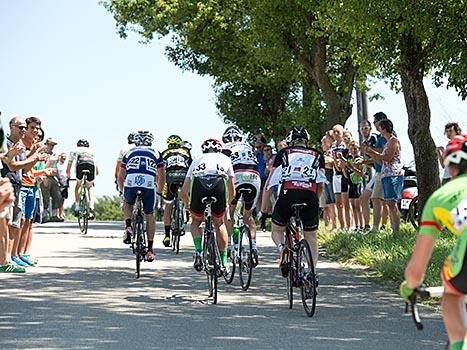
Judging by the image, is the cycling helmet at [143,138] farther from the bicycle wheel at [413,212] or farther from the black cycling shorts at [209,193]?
the bicycle wheel at [413,212]

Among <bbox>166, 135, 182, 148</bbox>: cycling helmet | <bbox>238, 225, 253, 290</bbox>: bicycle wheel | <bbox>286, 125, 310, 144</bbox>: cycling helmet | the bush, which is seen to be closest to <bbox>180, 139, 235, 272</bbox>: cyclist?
<bbox>238, 225, 253, 290</bbox>: bicycle wheel

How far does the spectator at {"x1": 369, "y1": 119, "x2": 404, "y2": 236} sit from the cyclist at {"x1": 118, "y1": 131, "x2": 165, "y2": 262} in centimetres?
442

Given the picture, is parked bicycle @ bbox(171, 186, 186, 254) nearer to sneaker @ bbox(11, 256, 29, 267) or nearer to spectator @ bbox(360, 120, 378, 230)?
spectator @ bbox(360, 120, 378, 230)

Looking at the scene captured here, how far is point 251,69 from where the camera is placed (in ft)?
163

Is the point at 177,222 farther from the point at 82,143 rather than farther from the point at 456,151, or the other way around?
the point at 456,151

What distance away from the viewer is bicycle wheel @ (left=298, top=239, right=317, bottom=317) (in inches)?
526

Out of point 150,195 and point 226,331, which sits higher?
point 150,195

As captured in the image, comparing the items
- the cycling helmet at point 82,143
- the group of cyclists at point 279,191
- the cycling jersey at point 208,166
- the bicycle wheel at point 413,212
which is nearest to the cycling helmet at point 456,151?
the group of cyclists at point 279,191

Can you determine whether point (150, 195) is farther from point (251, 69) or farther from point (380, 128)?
point (251, 69)

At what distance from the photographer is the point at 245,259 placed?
16.6 meters

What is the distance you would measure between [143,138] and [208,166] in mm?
2602

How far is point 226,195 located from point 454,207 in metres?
9.14

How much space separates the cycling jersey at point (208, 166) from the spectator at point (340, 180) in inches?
351

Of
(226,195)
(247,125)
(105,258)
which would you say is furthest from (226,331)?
(247,125)
